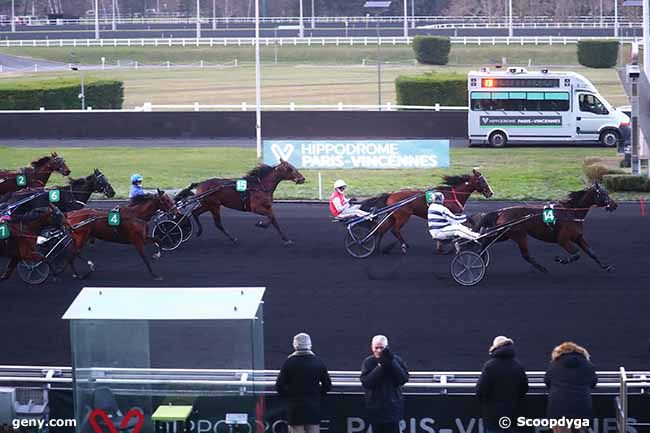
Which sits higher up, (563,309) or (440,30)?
(440,30)

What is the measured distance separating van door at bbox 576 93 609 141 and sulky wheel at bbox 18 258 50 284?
64.2 feet

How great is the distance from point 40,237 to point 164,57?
1910 inches

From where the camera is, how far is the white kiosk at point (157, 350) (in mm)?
7699

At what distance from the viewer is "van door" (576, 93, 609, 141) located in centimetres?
3159

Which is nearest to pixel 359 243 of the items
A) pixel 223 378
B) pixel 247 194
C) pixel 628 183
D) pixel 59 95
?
pixel 247 194

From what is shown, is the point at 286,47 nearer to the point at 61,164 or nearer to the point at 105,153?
the point at 105,153

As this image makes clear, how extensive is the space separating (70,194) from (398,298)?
20.4 feet

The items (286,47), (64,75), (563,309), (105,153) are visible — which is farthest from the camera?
(286,47)

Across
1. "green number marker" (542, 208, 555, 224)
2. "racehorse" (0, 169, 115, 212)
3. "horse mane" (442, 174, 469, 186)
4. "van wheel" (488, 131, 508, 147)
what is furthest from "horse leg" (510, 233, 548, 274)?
"van wheel" (488, 131, 508, 147)

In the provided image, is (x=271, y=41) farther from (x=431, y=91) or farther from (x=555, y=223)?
(x=555, y=223)

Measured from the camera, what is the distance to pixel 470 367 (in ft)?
37.2

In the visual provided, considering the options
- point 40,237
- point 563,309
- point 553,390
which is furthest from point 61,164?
point 553,390

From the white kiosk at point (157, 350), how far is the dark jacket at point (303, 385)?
465 mm

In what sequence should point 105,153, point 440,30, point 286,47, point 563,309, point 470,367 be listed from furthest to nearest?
1. point 440,30
2. point 286,47
3. point 105,153
4. point 563,309
5. point 470,367
